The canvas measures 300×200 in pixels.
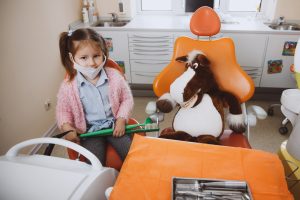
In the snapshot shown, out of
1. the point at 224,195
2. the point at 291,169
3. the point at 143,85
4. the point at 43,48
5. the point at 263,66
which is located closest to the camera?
the point at 224,195

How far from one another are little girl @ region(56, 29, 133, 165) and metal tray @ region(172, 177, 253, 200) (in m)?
0.59

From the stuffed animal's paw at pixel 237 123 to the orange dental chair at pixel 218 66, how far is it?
5cm

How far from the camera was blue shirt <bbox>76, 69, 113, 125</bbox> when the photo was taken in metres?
1.45

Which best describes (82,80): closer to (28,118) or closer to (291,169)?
(28,118)

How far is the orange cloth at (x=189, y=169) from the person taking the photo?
2.79 feet

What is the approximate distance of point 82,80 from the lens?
1437mm

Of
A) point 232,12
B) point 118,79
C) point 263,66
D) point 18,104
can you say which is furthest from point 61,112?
point 232,12

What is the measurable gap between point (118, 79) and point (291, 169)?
1.05 meters

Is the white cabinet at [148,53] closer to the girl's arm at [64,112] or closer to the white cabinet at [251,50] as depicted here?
the white cabinet at [251,50]

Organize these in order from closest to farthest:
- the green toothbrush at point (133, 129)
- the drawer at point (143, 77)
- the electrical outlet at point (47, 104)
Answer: the green toothbrush at point (133, 129) → the electrical outlet at point (47, 104) → the drawer at point (143, 77)

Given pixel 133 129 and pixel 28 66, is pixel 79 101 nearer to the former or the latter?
pixel 133 129

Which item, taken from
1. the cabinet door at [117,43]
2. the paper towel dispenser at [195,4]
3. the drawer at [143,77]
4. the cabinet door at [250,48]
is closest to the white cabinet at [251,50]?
the cabinet door at [250,48]

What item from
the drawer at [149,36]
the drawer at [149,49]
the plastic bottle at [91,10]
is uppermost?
the plastic bottle at [91,10]

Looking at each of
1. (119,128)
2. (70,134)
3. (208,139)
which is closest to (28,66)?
(70,134)
